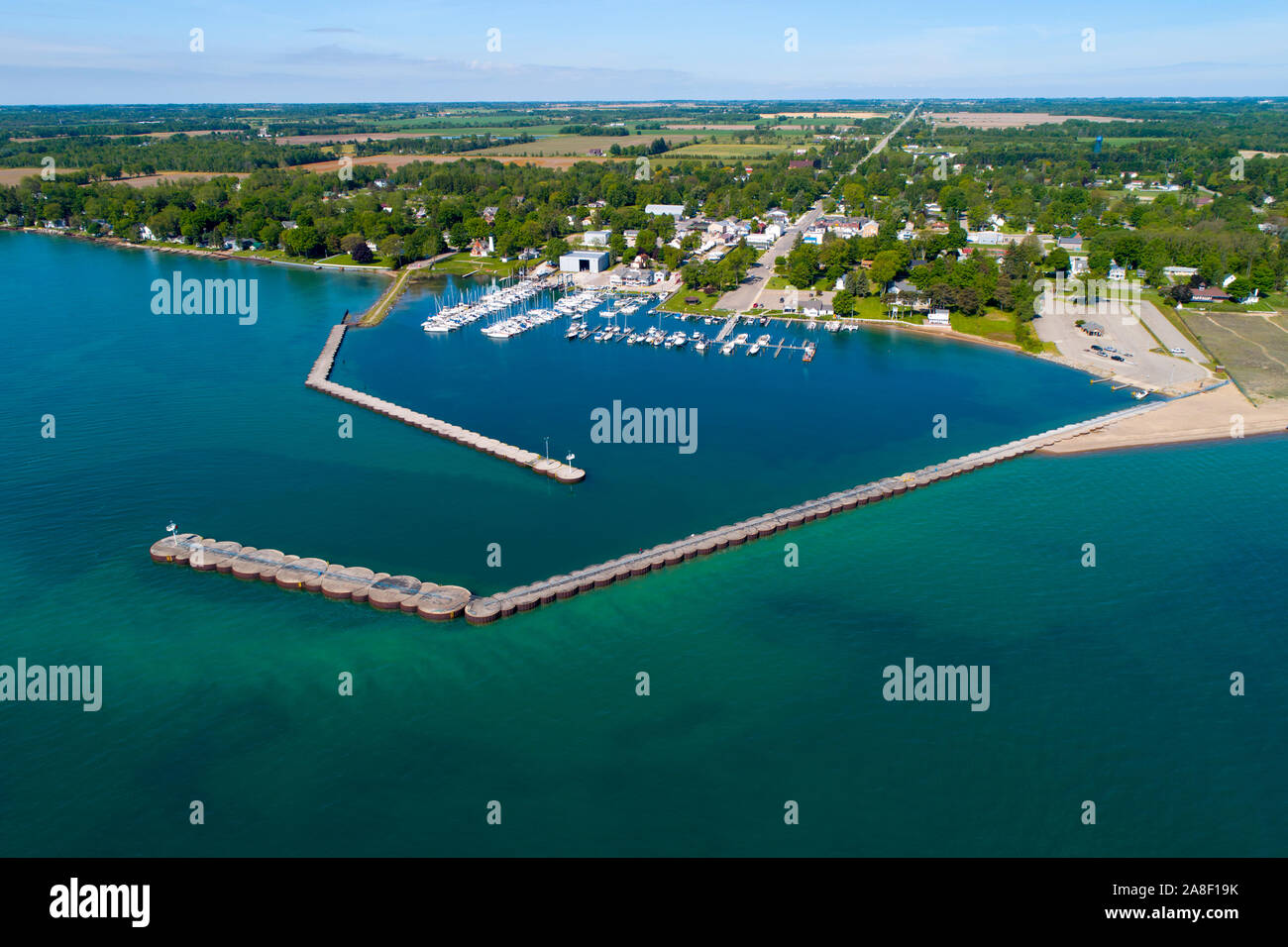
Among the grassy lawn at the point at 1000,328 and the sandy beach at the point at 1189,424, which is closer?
the sandy beach at the point at 1189,424

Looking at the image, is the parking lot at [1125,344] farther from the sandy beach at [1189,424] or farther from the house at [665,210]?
the house at [665,210]

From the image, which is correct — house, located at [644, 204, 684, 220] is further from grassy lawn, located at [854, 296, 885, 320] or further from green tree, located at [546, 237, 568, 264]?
grassy lawn, located at [854, 296, 885, 320]

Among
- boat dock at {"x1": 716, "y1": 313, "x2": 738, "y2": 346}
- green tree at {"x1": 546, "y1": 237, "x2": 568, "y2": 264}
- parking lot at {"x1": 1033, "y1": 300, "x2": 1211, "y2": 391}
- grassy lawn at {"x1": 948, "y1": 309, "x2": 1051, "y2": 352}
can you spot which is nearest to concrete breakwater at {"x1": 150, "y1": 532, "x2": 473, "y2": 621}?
boat dock at {"x1": 716, "y1": 313, "x2": 738, "y2": 346}

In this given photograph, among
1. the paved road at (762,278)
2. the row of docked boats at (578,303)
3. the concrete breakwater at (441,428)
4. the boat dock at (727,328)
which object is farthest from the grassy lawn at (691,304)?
the concrete breakwater at (441,428)

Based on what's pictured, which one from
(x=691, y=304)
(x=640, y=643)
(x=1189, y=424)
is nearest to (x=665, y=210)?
(x=691, y=304)

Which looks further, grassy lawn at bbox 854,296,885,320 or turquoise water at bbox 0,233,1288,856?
grassy lawn at bbox 854,296,885,320

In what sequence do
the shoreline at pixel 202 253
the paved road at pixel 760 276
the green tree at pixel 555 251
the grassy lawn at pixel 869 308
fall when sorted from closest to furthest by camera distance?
the grassy lawn at pixel 869 308 → the paved road at pixel 760 276 → the green tree at pixel 555 251 → the shoreline at pixel 202 253
